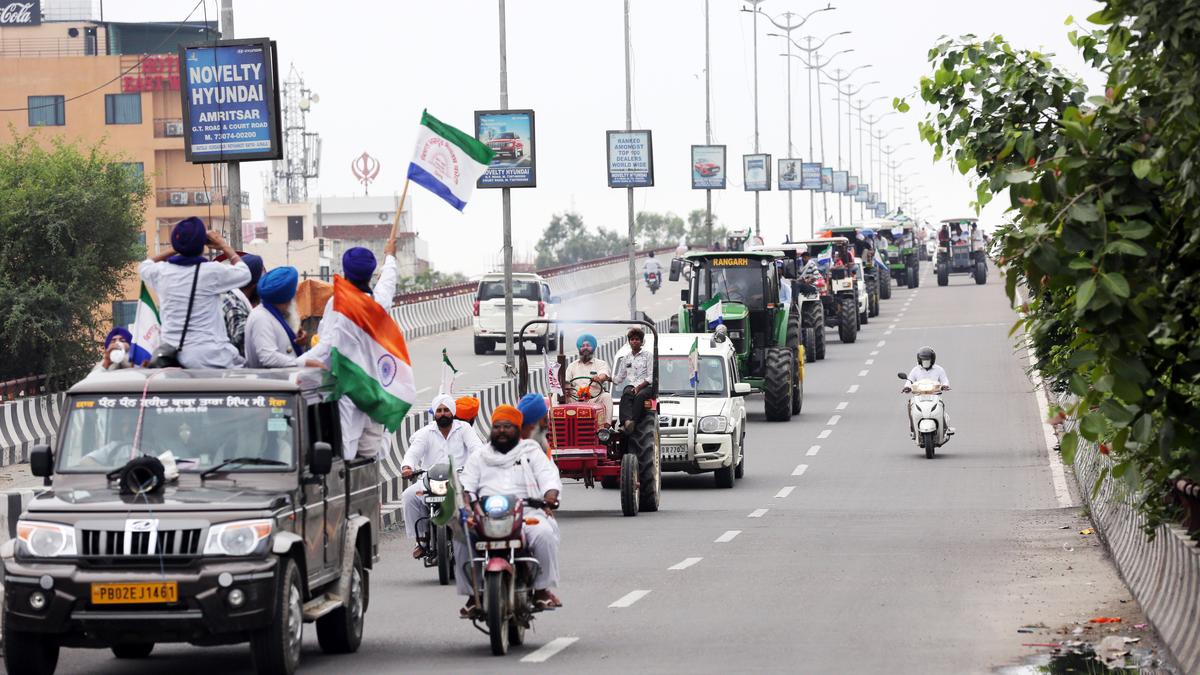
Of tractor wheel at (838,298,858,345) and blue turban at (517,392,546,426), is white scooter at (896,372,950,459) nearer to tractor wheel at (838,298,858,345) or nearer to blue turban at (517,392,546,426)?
blue turban at (517,392,546,426)

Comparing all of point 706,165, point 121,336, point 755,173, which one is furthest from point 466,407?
point 755,173

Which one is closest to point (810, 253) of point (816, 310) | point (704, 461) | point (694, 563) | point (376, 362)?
point (816, 310)

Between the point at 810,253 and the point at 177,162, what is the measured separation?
38341 mm

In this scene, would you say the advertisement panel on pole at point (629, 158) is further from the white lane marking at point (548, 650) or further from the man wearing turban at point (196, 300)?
the man wearing turban at point (196, 300)

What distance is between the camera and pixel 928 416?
2989 centimetres

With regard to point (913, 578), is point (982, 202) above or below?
above

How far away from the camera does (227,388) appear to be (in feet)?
37.6

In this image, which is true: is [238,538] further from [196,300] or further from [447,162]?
[447,162]

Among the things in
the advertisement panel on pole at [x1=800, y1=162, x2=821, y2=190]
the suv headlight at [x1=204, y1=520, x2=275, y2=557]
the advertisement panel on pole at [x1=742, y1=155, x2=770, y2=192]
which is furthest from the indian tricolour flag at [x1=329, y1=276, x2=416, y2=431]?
the advertisement panel on pole at [x1=800, y1=162, x2=821, y2=190]

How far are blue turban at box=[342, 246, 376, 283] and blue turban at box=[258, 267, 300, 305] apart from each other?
13.4 inches

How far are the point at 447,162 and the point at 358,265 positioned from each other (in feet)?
14.3

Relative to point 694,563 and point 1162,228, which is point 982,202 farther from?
point 694,563

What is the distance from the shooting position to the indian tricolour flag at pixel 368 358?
12484 mm

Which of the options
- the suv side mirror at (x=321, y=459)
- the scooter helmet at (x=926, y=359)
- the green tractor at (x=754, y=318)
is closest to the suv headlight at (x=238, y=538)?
the suv side mirror at (x=321, y=459)
